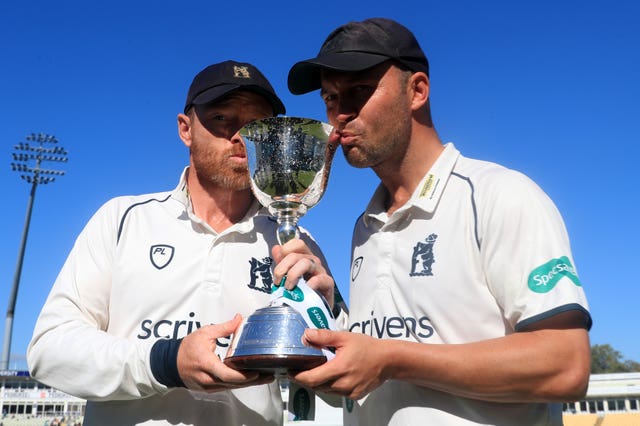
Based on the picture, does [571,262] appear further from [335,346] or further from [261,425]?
[261,425]

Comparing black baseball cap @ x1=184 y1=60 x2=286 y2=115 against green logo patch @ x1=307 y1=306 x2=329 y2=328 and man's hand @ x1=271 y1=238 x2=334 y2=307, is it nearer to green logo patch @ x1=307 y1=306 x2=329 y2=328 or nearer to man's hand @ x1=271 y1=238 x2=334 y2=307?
man's hand @ x1=271 y1=238 x2=334 y2=307

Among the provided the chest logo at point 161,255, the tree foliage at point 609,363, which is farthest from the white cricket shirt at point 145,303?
the tree foliage at point 609,363

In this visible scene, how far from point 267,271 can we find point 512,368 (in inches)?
59.3

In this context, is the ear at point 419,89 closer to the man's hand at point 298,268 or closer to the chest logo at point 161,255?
the man's hand at point 298,268

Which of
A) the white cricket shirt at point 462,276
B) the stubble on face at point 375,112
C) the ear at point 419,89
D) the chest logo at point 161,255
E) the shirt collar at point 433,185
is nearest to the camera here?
the white cricket shirt at point 462,276

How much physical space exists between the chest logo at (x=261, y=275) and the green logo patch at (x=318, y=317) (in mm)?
861

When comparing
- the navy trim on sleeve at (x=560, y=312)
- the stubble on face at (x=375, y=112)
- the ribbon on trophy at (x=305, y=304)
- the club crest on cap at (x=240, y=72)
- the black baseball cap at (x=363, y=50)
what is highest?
the club crest on cap at (x=240, y=72)

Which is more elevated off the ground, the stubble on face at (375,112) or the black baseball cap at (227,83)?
the black baseball cap at (227,83)

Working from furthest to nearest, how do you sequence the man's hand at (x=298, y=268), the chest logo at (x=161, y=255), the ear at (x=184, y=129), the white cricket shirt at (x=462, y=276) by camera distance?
1. the ear at (x=184, y=129)
2. the chest logo at (x=161, y=255)
3. the man's hand at (x=298, y=268)
4. the white cricket shirt at (x=462, y=276)

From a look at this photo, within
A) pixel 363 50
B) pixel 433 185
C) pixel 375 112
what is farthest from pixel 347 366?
Result: pixel 363 50

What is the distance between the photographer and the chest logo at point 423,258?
2.77 meters

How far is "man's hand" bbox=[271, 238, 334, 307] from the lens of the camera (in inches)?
102

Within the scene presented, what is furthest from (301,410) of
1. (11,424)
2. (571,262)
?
(11,424)

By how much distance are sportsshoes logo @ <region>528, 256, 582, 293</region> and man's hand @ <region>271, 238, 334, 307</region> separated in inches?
34.3
